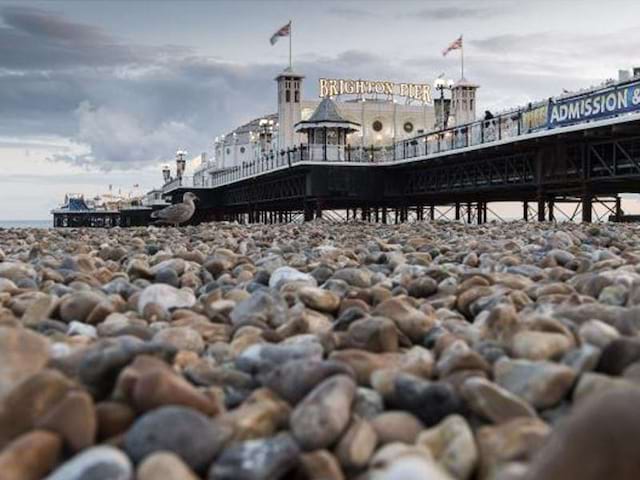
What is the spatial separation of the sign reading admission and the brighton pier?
3 cm

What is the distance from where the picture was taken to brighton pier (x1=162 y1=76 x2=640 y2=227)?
Result: 61.7ft

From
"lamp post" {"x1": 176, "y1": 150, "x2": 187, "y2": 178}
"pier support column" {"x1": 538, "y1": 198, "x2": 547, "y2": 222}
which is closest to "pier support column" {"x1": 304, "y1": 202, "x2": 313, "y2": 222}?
"pier support column" {"x1": 538, "y1": 198, "x2": 547, "y2": 222}

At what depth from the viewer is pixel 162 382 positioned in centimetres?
180

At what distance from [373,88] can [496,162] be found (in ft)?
182

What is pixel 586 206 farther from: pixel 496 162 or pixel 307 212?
pixel 307 212

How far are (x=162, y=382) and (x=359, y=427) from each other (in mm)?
507

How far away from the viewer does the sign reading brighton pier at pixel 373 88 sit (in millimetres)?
77625

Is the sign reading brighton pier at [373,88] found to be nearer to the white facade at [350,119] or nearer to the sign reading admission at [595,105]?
the white facade at [350,119]

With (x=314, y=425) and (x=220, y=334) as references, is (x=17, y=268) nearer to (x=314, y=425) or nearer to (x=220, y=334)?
(x=220, y=334)

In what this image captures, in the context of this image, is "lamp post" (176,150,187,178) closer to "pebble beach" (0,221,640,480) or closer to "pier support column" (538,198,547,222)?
"pier support column" (538,198,547,222)

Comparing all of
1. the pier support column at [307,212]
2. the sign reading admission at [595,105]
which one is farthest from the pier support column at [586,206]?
the pier support column at [307,212]

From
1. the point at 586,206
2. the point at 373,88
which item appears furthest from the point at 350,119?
the point at 586,206

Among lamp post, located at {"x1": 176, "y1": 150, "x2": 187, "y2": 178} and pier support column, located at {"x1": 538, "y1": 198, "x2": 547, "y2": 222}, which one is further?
lamp post, located at {"x1": 176, "y1": 150, "x2": 187, "y2": 178}

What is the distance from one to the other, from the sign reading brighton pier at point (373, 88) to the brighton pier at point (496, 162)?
33.9m
